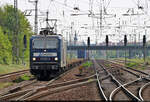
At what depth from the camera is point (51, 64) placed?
69.3 feet

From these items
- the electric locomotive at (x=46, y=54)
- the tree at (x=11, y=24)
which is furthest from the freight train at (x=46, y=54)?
the tree at (x=11, y=24)

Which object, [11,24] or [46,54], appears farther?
[11,24]

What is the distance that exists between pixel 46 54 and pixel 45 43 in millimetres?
819

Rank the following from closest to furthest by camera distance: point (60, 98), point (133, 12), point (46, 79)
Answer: point (60, 98) < point (46, 79) < point (133, 12)

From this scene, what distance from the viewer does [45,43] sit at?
21.4m

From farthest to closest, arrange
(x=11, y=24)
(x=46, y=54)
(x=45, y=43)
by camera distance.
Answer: (x=11, y=24) < (x=45, y=43) < (x=46, y=54)

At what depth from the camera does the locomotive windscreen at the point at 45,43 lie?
21.4 metres

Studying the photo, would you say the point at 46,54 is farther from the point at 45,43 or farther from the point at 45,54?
the point at 45,43

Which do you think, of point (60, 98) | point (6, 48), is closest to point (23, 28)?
point (6, 48)

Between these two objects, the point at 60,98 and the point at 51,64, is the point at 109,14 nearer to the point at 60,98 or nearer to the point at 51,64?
the point at 51,64

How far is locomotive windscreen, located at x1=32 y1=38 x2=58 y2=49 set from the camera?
21.4 m

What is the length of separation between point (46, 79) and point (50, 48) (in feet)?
9.27

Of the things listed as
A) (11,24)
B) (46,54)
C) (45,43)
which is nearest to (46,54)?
(46,54)

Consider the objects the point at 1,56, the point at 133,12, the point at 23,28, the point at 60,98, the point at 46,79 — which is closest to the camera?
the point at 60,98
